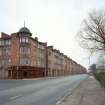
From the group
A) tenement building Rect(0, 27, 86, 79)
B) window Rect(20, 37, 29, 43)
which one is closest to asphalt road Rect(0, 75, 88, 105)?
tenement building Rect(0, 27, 86, 79)

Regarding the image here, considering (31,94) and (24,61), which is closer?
(31,94)

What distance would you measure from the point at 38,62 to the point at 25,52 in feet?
34.6

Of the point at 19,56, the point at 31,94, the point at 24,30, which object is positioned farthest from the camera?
the point at 24,30

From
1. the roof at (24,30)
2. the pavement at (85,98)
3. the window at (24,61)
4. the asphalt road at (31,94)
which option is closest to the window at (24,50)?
the window at (24,61)

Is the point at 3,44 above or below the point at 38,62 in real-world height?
above

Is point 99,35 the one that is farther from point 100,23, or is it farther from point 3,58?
point 3,58

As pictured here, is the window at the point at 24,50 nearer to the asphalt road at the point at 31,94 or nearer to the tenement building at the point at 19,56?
the tenement building at the point at 19,56

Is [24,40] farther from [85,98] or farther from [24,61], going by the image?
[85,98]

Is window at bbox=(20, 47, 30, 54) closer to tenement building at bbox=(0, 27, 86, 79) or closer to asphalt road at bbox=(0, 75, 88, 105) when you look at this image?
tenement building at bbox=(0, 27, 86, 79)

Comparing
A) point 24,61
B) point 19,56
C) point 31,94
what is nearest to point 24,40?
point 19,56

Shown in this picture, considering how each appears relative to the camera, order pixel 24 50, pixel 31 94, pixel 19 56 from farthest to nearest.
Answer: pixel 24 50 < pixel 19 56 < pixel 31 94

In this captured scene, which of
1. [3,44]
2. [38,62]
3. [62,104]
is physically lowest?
[62,104]

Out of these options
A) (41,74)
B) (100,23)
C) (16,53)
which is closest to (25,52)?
(16,53)

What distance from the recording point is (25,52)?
216 feet
